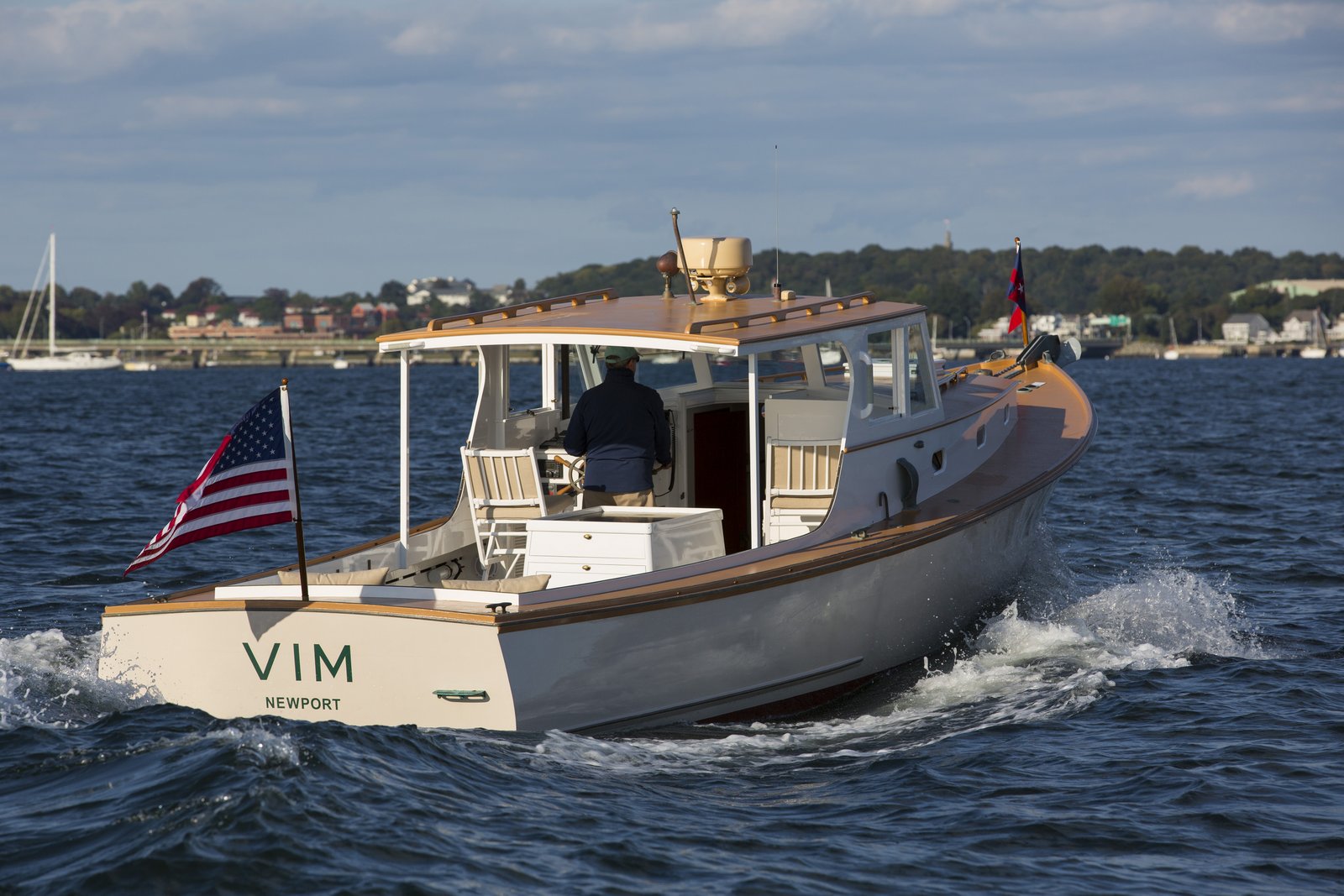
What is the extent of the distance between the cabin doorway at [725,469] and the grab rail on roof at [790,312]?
1.11 meters

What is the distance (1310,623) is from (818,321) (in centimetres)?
546

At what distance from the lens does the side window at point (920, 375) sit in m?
11.2

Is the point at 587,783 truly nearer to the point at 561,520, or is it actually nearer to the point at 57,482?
the point at 561,520

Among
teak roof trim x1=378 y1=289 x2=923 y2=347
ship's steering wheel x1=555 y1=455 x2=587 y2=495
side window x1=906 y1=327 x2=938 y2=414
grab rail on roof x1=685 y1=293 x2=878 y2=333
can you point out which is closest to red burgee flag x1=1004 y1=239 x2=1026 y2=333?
side window x1=906 y1=327 x2=938 y2=414

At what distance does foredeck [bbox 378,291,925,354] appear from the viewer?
30.7 ft

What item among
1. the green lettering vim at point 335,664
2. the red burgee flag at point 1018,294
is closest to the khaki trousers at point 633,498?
the green lettering vim at point 335,664

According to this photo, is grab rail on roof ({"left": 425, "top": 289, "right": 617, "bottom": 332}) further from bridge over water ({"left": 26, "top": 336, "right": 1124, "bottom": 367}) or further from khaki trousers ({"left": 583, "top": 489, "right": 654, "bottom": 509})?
bridge over water ({"left": 26, "top": 336, "right": 1124, "bottom": 367})

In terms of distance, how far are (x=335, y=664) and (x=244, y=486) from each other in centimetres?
107

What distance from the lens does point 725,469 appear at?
11.6m

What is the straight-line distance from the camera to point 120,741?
8383 mm

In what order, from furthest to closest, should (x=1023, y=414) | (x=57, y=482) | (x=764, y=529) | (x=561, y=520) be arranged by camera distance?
(x=57, y=482) → (x=1023, y=414) → (x=764, y=529) → (x=561, y=520)

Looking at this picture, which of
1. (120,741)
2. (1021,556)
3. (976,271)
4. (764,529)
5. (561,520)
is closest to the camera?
(120,741)

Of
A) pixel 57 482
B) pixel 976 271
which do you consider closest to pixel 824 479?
pixel 57 482

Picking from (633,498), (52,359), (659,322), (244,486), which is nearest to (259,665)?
(244,486)
